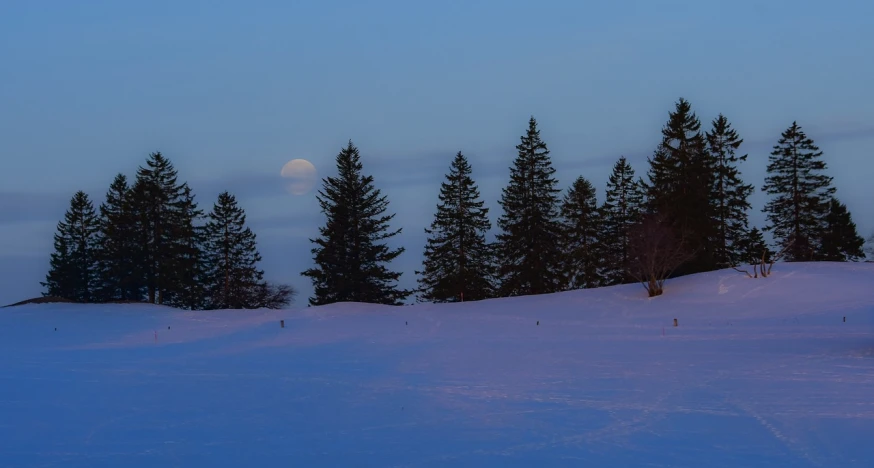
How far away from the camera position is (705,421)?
1073 cm

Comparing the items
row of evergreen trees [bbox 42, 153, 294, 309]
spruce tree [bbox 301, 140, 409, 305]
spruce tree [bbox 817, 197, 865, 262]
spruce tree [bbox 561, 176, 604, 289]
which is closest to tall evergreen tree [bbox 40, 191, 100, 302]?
row of evergreen trees [bbox 42, 153, 294, 309]

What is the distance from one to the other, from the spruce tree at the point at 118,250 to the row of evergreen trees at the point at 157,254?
0.23 feet

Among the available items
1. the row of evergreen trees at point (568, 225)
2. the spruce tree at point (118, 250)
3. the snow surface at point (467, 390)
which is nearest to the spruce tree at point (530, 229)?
the row of evergreen trees at point (568, 225)

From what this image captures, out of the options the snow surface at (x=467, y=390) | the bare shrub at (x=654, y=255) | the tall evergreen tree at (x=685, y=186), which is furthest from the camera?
the tall evergreen tree at (x=685, y=186)

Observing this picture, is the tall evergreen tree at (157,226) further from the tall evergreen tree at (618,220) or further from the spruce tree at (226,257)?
the tall evergreen tree at (618,220)

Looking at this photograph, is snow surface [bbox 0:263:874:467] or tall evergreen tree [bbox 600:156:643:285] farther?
tall evergreen tree [bbox 600:156:643:285]

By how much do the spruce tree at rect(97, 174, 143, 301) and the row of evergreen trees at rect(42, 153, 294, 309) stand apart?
Result: 0.23ft

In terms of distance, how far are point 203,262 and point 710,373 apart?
43517 millimetres

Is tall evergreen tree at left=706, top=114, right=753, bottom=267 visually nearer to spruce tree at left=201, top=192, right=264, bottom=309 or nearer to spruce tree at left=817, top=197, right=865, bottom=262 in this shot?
spruce tree at left=817, top=197, right=865, bottom=262

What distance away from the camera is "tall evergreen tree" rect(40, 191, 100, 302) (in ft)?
179

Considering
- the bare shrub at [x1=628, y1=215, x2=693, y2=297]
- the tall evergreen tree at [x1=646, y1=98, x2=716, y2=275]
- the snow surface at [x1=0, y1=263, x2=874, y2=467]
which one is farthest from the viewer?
the tall evergreen tree at [x1=646, y1=98, x2=716, y2=275]

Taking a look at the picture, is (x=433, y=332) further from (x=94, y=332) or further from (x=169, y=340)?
(x=94, y=332)

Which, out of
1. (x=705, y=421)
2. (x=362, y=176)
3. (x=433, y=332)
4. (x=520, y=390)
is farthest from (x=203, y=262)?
(x=705, y=421)

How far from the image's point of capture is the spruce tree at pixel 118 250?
49281mm
